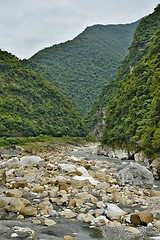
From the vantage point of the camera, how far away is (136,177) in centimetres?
1140

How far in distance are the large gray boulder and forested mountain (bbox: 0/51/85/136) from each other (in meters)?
56.0

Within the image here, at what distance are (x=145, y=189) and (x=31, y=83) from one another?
3603 inches

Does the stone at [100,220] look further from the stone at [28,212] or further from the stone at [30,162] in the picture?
the stone at [30,162]

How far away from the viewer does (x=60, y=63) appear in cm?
18488

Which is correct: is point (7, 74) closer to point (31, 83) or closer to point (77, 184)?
point (31, 83)

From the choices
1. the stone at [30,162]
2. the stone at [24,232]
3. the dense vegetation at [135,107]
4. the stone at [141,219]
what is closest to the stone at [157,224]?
the stone at [141,219]

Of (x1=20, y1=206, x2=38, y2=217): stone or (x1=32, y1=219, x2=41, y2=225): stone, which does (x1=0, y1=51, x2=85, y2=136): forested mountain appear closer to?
(x1=20, y1=206, x2=38, y2=217): stone

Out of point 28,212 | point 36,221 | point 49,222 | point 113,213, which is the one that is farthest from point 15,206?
point 113,213

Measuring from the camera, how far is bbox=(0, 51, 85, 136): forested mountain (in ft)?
231

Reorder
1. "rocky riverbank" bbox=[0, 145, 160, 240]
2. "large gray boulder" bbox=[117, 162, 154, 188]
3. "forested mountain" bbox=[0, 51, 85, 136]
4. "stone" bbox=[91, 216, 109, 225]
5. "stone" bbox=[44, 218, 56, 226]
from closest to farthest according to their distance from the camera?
1. "rocky riverbank" bbox=[0, 145, 160, 240]
2. "stone" bbox=[44, 218, 56, 226]
3. "stone" bbox=[91, 216, 109, 225]
4. "large gray boulder" bbox=[117, 162, 154, 188]
5. "forested mountain" bbox=[0, 51, 85, 136]

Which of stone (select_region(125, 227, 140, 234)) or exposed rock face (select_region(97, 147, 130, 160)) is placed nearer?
stone (select_region(125, 227, 140, 234))

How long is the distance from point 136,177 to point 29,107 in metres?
78.0

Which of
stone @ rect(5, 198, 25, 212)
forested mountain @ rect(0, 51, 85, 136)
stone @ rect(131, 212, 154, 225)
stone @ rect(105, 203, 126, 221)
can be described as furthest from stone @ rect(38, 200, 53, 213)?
forested mountain @ rect(0, 51, 85, 136)

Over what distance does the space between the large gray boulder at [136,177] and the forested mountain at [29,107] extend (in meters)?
56.0
